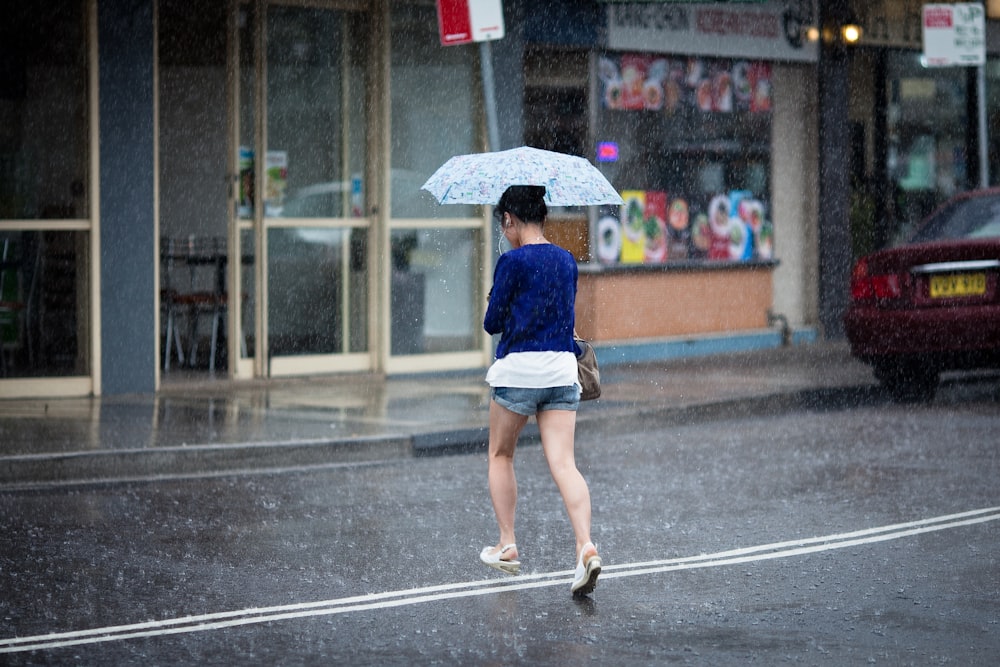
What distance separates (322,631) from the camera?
5621 mm

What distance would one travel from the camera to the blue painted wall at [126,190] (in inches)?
490

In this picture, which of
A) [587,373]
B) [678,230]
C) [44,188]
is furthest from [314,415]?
[678,230]

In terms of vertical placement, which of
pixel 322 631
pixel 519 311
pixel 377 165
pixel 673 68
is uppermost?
pixel 673 68

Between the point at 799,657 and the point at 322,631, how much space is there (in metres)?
1.57

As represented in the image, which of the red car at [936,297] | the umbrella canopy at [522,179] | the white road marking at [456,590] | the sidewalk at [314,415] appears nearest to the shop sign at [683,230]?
the sidewalk at [314,415]

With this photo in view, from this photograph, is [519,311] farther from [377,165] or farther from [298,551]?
[377,165]

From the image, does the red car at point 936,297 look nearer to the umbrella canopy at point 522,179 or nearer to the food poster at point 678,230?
the food poster at point 678,230

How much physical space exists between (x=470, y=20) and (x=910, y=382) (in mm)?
4451

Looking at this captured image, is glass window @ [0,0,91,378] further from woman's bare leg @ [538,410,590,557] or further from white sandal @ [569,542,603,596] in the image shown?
white sandal @ [569,542,603,596]

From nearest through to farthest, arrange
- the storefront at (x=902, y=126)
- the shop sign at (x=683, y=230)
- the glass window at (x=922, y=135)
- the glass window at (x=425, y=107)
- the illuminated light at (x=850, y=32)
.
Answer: the glass window at (x=425, y=107) → the shop sign at (x=683, y=230) → the illuminated light at (x=850, y=32) → the storefront at (x=902, y=126) → the glass window at (x=922, y=135)

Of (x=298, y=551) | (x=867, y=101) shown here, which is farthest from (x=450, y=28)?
(x=867, y=101)

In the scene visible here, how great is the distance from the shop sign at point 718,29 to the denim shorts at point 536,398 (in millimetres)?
9396

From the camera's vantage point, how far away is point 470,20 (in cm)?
1120

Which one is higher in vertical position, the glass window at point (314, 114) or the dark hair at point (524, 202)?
the glass window at point (314, 114)
